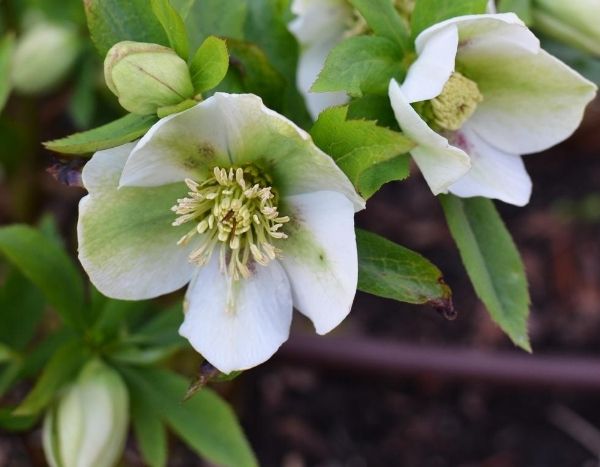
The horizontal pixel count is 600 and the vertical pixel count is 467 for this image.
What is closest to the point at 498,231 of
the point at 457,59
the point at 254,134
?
the point at 457,59

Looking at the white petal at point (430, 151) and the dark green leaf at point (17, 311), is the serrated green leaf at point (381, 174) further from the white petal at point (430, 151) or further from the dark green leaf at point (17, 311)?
the dark green leaf at point (17, 311)

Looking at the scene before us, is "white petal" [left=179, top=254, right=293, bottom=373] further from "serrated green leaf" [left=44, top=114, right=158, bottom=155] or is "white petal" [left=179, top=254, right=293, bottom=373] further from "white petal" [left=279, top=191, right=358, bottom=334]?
"serrated green leaf" [left=44, top=114, right=158, bottom=155]

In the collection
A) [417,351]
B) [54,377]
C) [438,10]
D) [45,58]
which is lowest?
[417,351]

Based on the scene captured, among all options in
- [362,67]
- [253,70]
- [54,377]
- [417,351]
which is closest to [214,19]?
[253,70]

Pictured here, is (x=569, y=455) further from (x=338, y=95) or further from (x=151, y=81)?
(x=151, y=81)

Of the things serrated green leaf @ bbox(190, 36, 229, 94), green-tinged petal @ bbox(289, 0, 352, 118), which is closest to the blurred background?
green-tinged petal @ bbox(289, 0, 352, 118)

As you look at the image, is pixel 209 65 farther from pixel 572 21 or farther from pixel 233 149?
pixel 572 21
